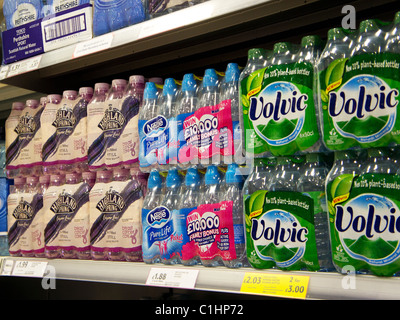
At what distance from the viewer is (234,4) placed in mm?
A: 1291

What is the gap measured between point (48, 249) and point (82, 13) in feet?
2.79

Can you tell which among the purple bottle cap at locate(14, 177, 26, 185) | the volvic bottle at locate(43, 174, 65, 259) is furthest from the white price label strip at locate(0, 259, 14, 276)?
the purple bottle cap at locate(14, 177, 26, 185)

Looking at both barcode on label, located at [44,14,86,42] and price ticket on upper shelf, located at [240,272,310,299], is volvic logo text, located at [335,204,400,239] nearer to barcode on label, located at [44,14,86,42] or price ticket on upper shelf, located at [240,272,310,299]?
price ticket on upper shelf, located at [240,272,310,299]

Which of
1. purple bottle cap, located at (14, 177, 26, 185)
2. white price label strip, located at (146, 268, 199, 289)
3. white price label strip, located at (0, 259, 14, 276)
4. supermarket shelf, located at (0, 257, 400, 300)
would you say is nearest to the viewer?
supermarket shelf, located at (0, 257, 400, 300)

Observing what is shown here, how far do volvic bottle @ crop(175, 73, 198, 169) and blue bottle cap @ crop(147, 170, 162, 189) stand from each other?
0.31ft

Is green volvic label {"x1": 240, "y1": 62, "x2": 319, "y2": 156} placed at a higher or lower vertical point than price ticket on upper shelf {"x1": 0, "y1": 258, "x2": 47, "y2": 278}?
higher

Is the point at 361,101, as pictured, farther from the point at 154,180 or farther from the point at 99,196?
the point at 99,196

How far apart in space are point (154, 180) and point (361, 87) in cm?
72

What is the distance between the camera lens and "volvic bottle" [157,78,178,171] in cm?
155

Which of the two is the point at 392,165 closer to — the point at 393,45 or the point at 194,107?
the point at 393,45

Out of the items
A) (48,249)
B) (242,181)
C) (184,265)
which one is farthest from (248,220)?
(48,249)

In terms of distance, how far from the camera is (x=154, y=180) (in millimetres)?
1593

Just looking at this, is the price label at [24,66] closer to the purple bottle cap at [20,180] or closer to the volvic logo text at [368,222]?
the purple bottle cap at [20,180]

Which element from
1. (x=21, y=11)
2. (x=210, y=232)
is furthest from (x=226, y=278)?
(x=21, y=11)
